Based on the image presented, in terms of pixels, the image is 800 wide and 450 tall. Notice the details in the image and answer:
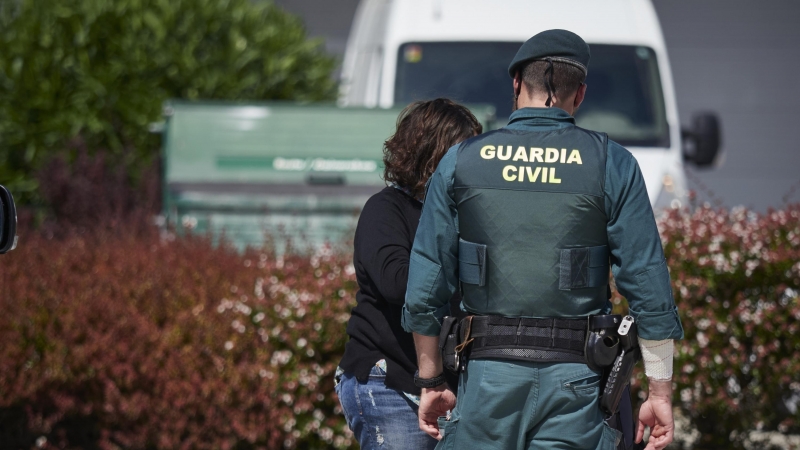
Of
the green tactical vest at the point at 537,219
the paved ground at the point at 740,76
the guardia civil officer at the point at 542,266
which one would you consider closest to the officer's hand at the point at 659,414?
the guardia civil officer at the point at 542,266

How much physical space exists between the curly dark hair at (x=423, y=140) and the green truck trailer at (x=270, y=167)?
3.34 metres

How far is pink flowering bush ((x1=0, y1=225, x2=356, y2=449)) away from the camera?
454 cm

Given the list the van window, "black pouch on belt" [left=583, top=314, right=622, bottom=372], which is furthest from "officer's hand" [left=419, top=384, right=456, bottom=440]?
the van window

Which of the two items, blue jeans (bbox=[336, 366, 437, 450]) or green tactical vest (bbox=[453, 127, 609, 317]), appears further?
blue jeans (bbox=[336, 366, 437, 450])

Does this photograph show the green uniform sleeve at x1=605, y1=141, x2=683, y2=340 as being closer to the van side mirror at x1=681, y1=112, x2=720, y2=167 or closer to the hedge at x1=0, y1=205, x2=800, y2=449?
the hedge at x1=0, y1=205, x2=800, y2=449

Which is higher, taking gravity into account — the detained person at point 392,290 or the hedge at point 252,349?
the detained person at point 392,290

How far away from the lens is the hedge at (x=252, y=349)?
179 inches

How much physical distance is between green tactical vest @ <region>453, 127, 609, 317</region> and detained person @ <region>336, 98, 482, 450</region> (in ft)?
0.96

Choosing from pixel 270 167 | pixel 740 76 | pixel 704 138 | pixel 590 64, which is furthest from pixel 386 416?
pixel 740 76

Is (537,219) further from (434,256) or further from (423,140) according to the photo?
(423,140)

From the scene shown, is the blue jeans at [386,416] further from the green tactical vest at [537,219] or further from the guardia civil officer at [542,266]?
the green tactical vest at [537,219]

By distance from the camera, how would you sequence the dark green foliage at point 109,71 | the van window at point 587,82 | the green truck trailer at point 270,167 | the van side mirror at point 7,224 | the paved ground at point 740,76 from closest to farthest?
the van side mirror at point 7,224 < the green truck trailer at point 270,167 < the van window at point 587,82 < the dark green foliage at point 109,71 < the paved ground at point 740,76

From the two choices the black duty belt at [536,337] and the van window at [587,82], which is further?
the van window at [587,82]

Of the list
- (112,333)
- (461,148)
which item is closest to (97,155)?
(112,333)
